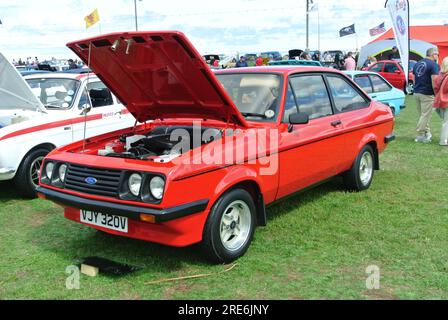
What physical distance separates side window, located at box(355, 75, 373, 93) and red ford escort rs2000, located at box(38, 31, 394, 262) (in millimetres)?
5856

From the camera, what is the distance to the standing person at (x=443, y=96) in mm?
8461

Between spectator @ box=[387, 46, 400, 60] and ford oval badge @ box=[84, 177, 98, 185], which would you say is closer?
ford oval badge @ box=[84, 177, 98, 185]

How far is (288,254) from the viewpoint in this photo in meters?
3.98

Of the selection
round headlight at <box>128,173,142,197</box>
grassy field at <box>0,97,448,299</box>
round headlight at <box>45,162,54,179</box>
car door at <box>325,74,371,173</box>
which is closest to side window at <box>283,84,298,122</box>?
car door at <box>325,74,371,173</box>

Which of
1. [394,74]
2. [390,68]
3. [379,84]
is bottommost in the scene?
[379,84]

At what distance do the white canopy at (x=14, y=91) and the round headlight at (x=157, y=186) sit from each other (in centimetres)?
389

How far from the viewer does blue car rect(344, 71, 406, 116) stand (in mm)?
10836

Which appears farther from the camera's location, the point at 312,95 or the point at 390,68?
the point at 390,68

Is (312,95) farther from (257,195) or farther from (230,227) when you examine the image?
(230,227)

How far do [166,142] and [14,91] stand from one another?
345 cm

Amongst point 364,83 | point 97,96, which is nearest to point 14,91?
point 97,96

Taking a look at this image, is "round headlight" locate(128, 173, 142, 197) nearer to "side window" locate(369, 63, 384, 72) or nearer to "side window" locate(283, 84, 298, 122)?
"side window" locate(283, 84, 298, 122)

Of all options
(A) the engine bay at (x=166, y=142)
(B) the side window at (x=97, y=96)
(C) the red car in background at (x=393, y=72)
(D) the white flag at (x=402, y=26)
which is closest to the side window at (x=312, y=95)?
(A) the engine bay at (x=166, y=142)
